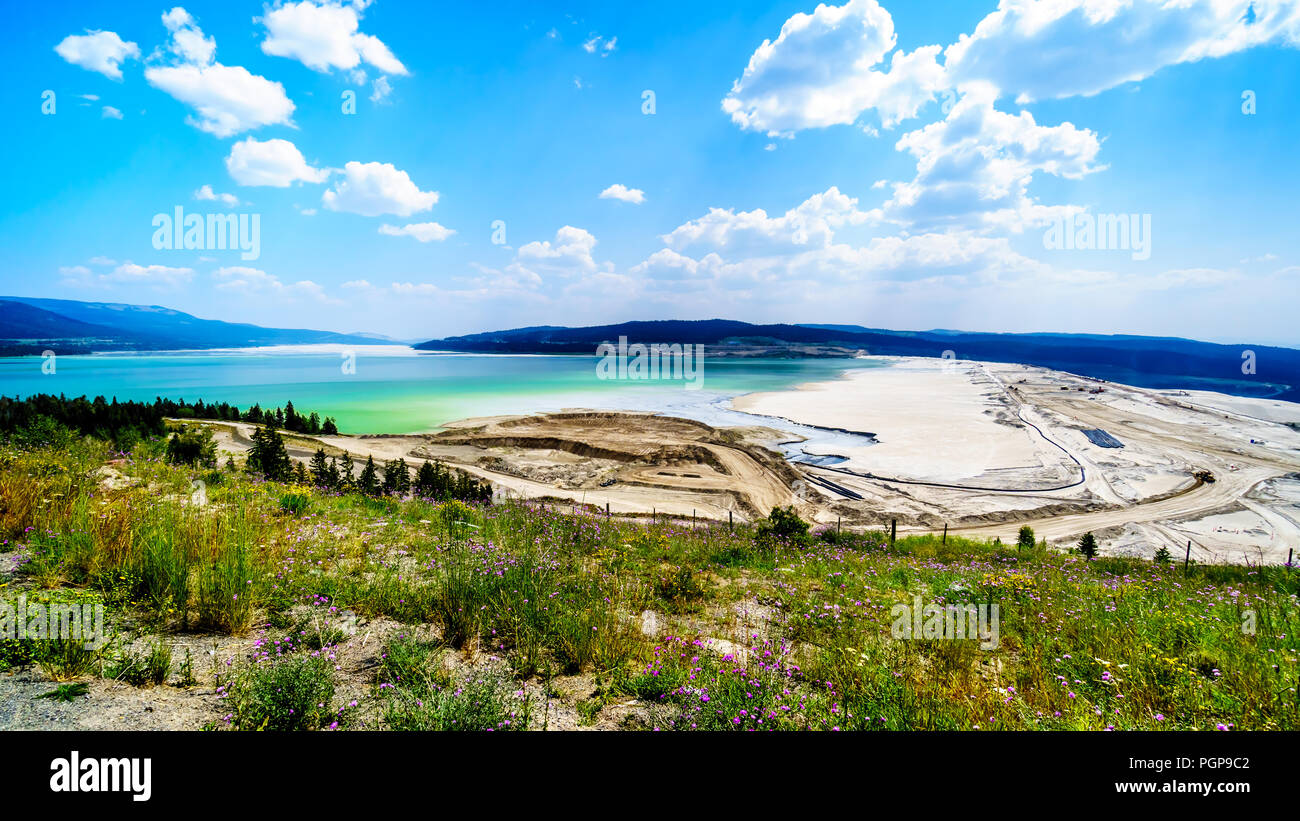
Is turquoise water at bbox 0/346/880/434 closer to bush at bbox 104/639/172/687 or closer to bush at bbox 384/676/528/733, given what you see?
bush at bbox 384/676/528/733

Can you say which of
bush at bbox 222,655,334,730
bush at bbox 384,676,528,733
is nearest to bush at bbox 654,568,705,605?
bush at bbox 384,676,528,733

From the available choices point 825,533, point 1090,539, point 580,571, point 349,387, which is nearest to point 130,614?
point 580,571

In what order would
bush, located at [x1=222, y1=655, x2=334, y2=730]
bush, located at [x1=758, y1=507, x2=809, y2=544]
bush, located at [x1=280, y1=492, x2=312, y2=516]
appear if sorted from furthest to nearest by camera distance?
1. bush, located at [x1=758, y1=507, x2=809, y2=544]
2. bush, located at [x1=280, y1=492, x2=312, y2=516]
3. bush, located at [x1=222, y1=655, x2=334, y2=730]

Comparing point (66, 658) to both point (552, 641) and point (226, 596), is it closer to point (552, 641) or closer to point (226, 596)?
point (226, 596)

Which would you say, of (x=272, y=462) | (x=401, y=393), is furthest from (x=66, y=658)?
(x=401, y=393)
